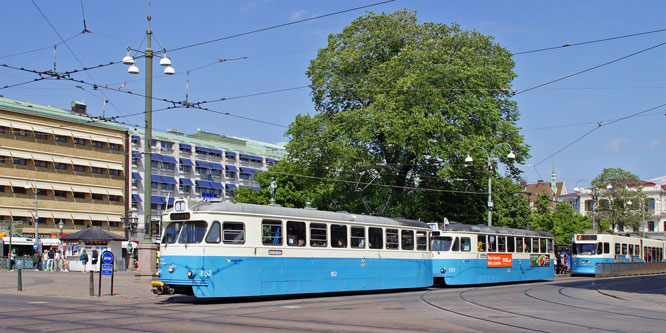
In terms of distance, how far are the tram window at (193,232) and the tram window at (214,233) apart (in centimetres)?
15

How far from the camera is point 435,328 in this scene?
40.6 feet

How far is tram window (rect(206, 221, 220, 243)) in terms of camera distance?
18000 millimetres

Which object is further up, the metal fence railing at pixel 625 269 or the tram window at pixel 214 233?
the tram window at pixel 214 233

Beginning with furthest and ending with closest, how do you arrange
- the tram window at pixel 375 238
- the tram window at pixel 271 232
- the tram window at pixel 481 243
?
the tram window at pixel 481 243
the tram window at pixel 375 238
the tram window at pixel 271 232

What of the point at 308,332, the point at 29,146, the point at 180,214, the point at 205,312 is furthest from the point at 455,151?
the point at 29,146

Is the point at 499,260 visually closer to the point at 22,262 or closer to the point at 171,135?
the point at 22,262

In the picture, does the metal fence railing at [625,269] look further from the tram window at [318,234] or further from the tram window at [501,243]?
the tram window at [318,234]

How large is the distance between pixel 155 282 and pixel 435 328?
849 centimetres

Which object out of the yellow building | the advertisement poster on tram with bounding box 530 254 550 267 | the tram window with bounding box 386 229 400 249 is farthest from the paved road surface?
the yellow building

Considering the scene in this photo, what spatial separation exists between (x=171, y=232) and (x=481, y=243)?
15.6 meters

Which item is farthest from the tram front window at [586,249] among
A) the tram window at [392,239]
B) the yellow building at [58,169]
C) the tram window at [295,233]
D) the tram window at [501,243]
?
the yellow building at [58,169]

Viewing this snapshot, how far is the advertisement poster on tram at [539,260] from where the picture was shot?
34.1 m

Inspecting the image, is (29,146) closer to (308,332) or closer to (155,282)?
(155,282)

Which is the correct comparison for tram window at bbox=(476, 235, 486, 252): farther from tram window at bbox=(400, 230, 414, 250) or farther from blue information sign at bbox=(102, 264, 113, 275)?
blue information sign at bbox=(102, 264, 113, 275)
